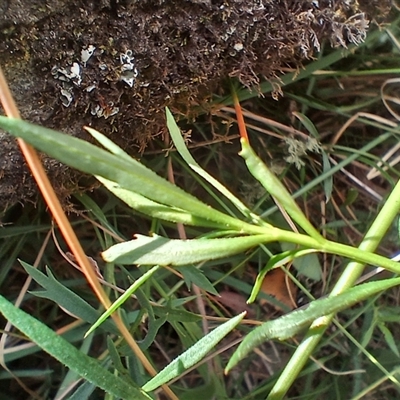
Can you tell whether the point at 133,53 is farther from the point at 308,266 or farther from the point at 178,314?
the point at 308,266

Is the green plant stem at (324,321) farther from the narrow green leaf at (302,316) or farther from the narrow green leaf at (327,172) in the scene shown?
the narrow green leaf at (327,172)

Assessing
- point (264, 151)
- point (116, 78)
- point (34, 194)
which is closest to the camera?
point (116, 78)

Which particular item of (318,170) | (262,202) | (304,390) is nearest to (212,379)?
(304,390)

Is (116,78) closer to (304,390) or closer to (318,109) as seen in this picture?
(318,109)

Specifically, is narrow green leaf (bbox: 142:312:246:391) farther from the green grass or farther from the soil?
the soil

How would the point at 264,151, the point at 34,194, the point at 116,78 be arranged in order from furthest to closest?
the point at 264,151 < the point at 34,194 < the point at 116,78

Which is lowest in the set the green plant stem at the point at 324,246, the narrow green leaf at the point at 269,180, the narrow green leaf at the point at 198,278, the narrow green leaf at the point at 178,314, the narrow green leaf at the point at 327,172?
the narrow green leaf at the point at 178,314

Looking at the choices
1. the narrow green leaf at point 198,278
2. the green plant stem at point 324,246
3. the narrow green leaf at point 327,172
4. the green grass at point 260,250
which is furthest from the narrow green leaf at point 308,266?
the green plant stem at point 324,246
